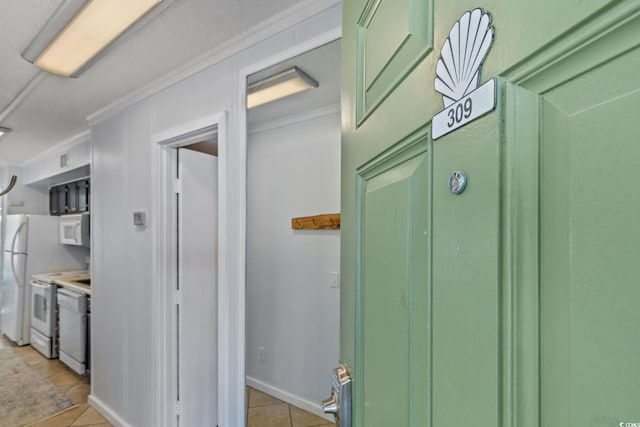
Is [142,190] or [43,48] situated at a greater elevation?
[43,48]

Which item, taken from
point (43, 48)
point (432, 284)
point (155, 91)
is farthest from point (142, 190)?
point (432, 284)

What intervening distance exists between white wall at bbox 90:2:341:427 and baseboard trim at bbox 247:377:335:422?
62 centimetres

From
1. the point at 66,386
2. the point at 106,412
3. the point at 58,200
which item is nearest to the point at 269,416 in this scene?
the point at 106,412

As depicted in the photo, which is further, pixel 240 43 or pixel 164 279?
pixel 164 279

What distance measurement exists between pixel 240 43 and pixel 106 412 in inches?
110

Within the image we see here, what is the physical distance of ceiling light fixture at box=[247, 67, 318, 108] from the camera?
145cm

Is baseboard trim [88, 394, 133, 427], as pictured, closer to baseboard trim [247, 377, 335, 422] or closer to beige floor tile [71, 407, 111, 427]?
beige floor tile [71, 407, 111, 427]

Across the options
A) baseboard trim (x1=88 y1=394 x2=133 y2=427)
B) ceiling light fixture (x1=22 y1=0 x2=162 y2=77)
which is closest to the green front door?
ceiling light fixture (x1=22 y1=0 x2=162 y2=77)

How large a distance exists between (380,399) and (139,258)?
197 centimetres

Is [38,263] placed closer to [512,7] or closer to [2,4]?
[2,4]

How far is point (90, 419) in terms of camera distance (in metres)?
2.33

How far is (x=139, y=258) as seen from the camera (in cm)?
201

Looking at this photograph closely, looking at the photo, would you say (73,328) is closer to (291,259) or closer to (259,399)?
(259,399)

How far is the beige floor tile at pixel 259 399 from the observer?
207 centimetres
